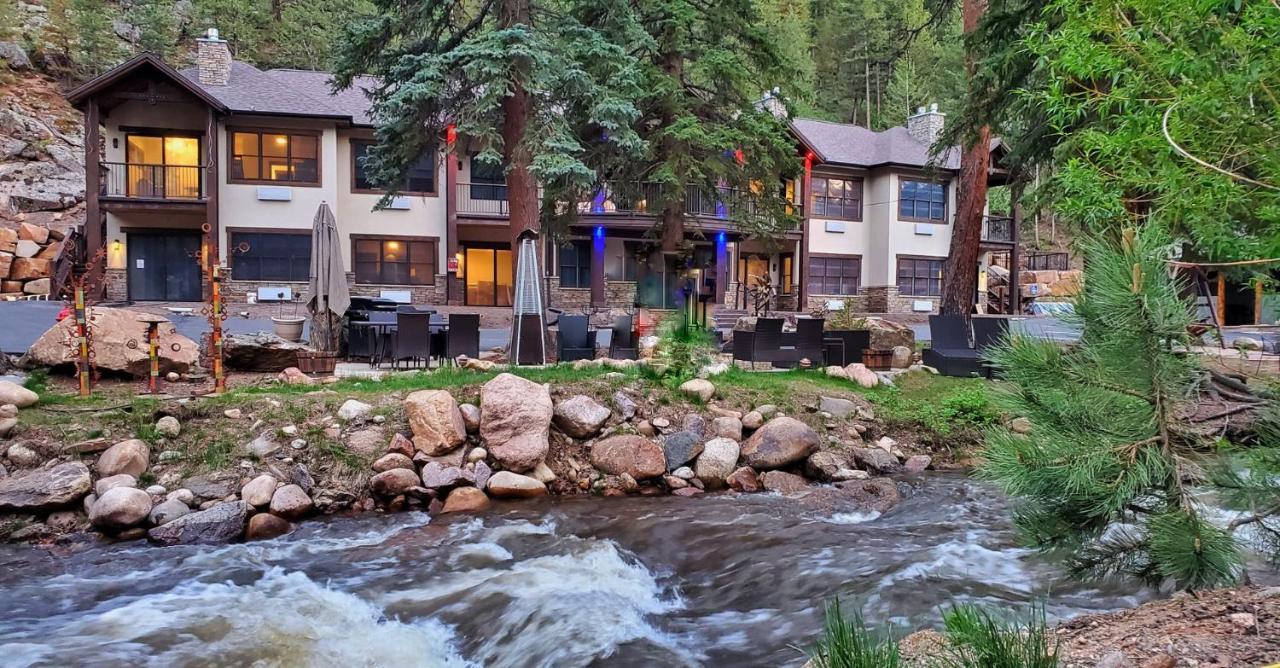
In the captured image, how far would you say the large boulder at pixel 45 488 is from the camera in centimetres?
633

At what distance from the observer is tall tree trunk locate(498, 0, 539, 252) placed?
43.4 ft

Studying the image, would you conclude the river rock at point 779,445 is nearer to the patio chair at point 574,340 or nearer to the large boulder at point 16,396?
the patio chair at point 574,340

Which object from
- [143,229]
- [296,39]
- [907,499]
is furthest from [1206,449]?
[296,39]

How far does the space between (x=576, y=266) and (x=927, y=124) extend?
635 inches

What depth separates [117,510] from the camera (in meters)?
6.31

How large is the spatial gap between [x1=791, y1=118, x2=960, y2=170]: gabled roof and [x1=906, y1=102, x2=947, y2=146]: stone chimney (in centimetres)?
26

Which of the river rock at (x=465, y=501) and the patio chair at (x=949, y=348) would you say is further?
the patio chair at (x=949, y=348)

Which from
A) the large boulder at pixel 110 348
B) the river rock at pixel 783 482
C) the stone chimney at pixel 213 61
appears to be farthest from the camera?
the stone chimney at pixel 213 61

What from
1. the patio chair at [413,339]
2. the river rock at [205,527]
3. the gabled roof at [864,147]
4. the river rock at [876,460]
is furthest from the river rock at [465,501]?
the gabled roof at [864,147]

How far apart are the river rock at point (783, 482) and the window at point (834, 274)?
22.1 meters

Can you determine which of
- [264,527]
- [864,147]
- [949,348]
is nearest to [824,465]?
[949,348]

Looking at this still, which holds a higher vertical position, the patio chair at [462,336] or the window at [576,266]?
the window at [576,266]

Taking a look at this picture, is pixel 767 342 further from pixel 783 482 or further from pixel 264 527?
pixel 264 527

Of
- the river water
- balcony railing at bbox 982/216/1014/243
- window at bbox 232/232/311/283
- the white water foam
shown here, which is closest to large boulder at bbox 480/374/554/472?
the river water
